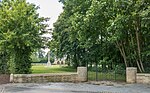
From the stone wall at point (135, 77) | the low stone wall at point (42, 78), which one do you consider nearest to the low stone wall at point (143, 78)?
the stone wall at point (135, 77)

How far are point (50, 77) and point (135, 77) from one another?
604 cm

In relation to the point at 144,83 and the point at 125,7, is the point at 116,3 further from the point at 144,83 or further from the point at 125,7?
the point at 144,83

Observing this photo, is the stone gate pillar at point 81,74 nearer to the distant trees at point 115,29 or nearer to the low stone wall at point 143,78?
the distant trees at point 115,29

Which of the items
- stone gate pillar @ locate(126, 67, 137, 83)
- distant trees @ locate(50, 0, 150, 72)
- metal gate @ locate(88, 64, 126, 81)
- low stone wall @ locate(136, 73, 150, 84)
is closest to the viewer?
low stone wall @ locate(136, 73, 150, 84)

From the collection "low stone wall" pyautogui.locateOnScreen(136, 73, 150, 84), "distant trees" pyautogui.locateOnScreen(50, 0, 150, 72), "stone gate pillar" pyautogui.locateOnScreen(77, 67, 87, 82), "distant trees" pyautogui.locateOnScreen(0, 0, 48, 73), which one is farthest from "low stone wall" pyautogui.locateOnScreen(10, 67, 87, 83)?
"low stone wall" pyautogui.locateOnScreen(136, 73, 150, 84)

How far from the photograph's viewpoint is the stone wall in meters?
18.5

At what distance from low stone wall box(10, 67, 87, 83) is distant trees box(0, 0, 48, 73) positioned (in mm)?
1582

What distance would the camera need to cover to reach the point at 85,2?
24.4m

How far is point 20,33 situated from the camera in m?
19.0

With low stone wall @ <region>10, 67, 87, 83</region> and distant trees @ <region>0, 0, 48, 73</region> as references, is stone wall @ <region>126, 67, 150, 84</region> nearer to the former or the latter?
low stone wall @ <region>10, 67, 87, 83</region>

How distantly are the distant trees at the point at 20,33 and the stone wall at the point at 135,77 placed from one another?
6.90 metres

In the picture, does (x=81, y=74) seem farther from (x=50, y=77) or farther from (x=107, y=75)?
(x=107, y=75)

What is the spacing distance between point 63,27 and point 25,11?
13.1 metres

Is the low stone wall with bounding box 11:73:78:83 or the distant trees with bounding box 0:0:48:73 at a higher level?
the distant trees with bounding box 0:0:48:73
